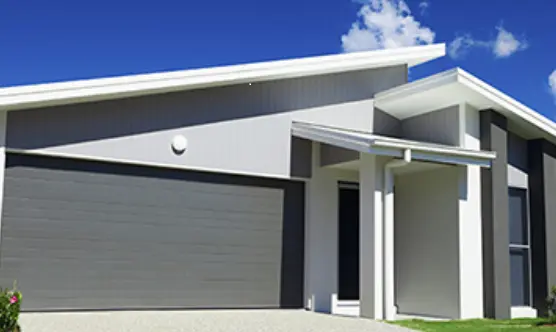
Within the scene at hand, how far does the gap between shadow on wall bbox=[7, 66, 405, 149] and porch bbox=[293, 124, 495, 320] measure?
34.1 inches

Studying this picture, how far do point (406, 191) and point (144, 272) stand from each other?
5.90 m

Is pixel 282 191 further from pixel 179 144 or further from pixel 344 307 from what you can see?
pixel 344 307

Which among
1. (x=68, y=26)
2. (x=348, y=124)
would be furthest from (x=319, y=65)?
(x=68, y=26)

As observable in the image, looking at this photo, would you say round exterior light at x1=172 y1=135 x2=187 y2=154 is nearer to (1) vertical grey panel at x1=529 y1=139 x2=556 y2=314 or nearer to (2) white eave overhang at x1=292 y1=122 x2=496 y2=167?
(2) white eave overhang at x1=292 y1=122 x2=496 y2=167

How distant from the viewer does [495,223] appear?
14.0 m

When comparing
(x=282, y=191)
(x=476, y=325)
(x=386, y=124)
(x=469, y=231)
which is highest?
(x=386, y=124)

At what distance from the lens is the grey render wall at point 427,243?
45.7ft

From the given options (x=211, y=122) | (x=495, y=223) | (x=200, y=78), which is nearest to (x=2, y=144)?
(x=200, y=78)

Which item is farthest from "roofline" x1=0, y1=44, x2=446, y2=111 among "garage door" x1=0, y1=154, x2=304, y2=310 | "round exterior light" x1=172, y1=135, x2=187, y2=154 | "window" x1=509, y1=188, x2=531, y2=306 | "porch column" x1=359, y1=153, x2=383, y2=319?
"window" x1=509, y1=188, x2=531, y2=306

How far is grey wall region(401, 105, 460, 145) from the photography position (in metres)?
14.3

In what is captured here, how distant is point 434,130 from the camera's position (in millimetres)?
14852

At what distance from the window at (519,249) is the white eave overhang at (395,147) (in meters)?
1.84

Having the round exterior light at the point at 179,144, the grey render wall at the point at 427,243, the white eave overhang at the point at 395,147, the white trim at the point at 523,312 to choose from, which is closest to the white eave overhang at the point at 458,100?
the white eave overhang at the point at 395,147

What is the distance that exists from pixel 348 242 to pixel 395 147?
346 centimetres
